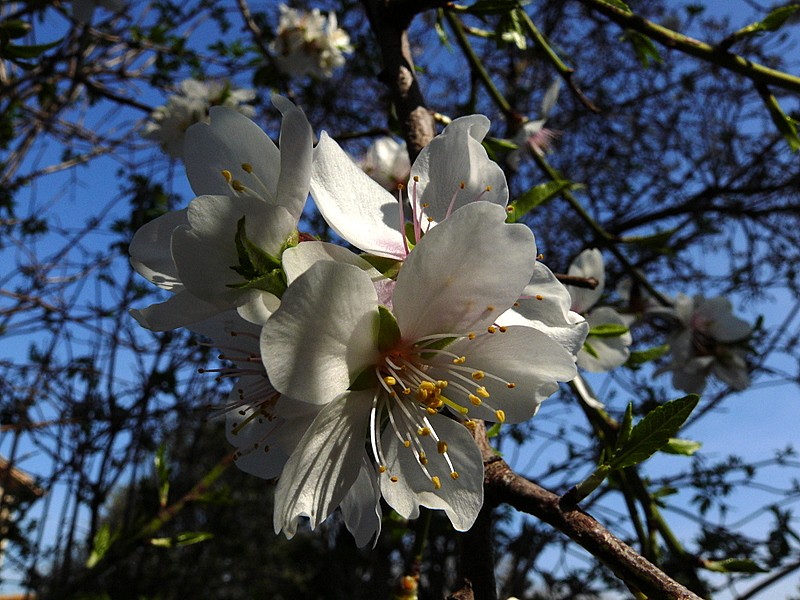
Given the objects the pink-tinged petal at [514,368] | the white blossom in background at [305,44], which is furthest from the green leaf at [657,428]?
the white blossom in background at [305,44]

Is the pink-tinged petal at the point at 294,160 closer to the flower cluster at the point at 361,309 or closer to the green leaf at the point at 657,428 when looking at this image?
the flower cluster at the point at 361,309

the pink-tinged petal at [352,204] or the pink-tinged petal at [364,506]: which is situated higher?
the pink-tinged petal at [352,204]

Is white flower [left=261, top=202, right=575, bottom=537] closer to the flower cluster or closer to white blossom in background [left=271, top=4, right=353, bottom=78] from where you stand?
the flower cluster

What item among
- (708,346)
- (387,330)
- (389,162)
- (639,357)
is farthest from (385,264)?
(708,346)

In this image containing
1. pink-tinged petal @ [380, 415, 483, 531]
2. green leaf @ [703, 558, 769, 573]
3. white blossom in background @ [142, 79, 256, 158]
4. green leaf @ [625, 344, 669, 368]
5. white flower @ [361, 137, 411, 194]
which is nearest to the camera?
pink-tinged petal @ [380, 415, 483, 531]

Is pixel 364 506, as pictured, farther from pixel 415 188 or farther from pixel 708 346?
pixel 708 346

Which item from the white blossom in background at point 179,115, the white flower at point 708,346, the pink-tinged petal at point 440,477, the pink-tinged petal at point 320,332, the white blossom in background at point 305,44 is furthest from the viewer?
the white blossom in background at point 305,44

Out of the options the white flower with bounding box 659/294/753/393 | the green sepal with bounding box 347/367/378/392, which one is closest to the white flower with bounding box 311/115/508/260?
the green sepal with bounding box 347/367/378/392
